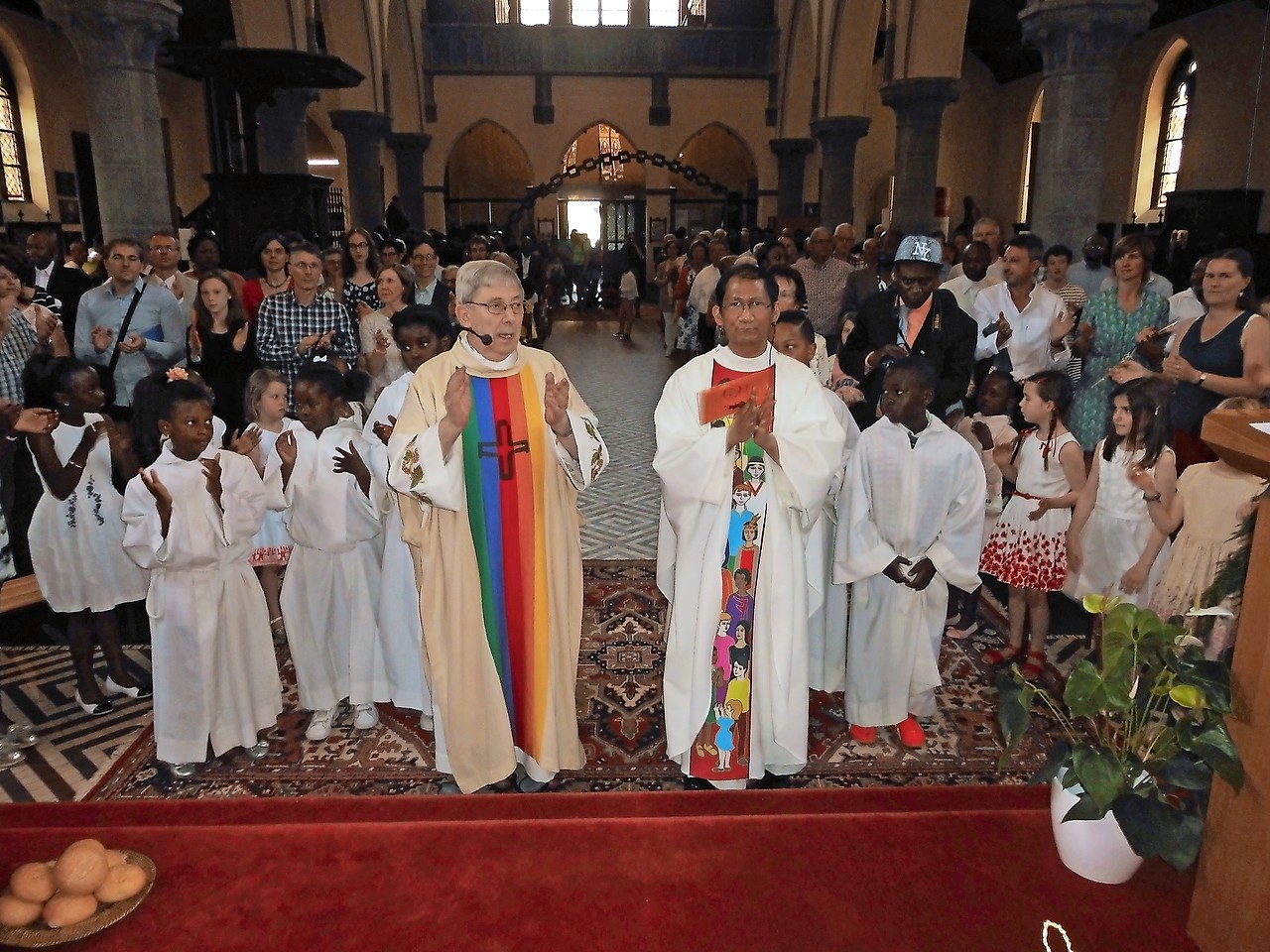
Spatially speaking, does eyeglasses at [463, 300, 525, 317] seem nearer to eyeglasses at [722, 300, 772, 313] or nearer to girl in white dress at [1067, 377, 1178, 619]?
eyeglasses at [722, 300, 772, 313]

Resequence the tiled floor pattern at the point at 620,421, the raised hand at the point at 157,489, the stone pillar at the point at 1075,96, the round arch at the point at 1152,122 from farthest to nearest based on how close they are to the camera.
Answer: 1. the round arch at the point at 1152,122
2. the stone pillar at the point at 1075,96
3. the tiled floor pattern at the point at 620,421
4. the raised hand at the point at 157,489

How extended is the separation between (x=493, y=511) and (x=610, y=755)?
3.97 feet

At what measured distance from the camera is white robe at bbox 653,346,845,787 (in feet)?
10.9

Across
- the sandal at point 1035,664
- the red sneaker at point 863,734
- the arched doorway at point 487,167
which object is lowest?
the red sneaker at point 863,734

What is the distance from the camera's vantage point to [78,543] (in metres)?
4.07

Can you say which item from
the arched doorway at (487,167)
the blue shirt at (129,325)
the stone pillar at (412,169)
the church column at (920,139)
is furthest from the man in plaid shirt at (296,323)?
the arched doorway at (487,167)

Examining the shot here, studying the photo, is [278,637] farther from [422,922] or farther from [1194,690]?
[1194,690]

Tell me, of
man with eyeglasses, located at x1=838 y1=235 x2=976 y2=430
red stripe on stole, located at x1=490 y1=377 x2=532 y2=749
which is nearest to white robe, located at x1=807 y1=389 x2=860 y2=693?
man with eyeglasses, located at x1=838 y1=235 x2=976 y2=430

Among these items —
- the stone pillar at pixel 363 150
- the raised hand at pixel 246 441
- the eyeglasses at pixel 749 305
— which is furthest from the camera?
the stone pillar at pixel 363 150

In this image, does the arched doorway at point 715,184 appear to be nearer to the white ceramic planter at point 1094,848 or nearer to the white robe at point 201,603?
the white robe at point 201,603

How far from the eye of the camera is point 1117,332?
18.7 feet

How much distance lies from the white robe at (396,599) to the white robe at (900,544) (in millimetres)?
1772

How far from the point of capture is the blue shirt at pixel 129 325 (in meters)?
5.54

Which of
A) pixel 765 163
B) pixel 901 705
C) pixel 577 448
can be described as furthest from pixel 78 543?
pixel 765 163
